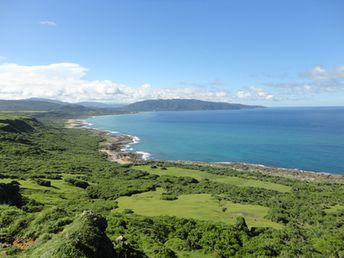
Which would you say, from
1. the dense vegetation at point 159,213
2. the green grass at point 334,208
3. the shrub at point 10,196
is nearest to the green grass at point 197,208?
the dense vegetation at point 159,213

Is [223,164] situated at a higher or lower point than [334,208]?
lower

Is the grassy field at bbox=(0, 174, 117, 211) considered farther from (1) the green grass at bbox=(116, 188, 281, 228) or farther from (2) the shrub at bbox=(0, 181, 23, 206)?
(2) the shrub at bbox=(0, 181, 23, 206)

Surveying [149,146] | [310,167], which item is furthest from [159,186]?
[149,146]

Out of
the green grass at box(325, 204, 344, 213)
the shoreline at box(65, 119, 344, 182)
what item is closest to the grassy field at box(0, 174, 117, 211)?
the green grass at box(325, 204, 344, 213)

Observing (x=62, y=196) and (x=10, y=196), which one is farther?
(x=62, y=196)

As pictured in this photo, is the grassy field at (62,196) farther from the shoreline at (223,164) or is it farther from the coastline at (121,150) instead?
the coastline at (121,150)

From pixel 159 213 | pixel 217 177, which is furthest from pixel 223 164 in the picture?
pixel 159 213

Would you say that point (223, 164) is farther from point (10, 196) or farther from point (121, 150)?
point (10, 196)
